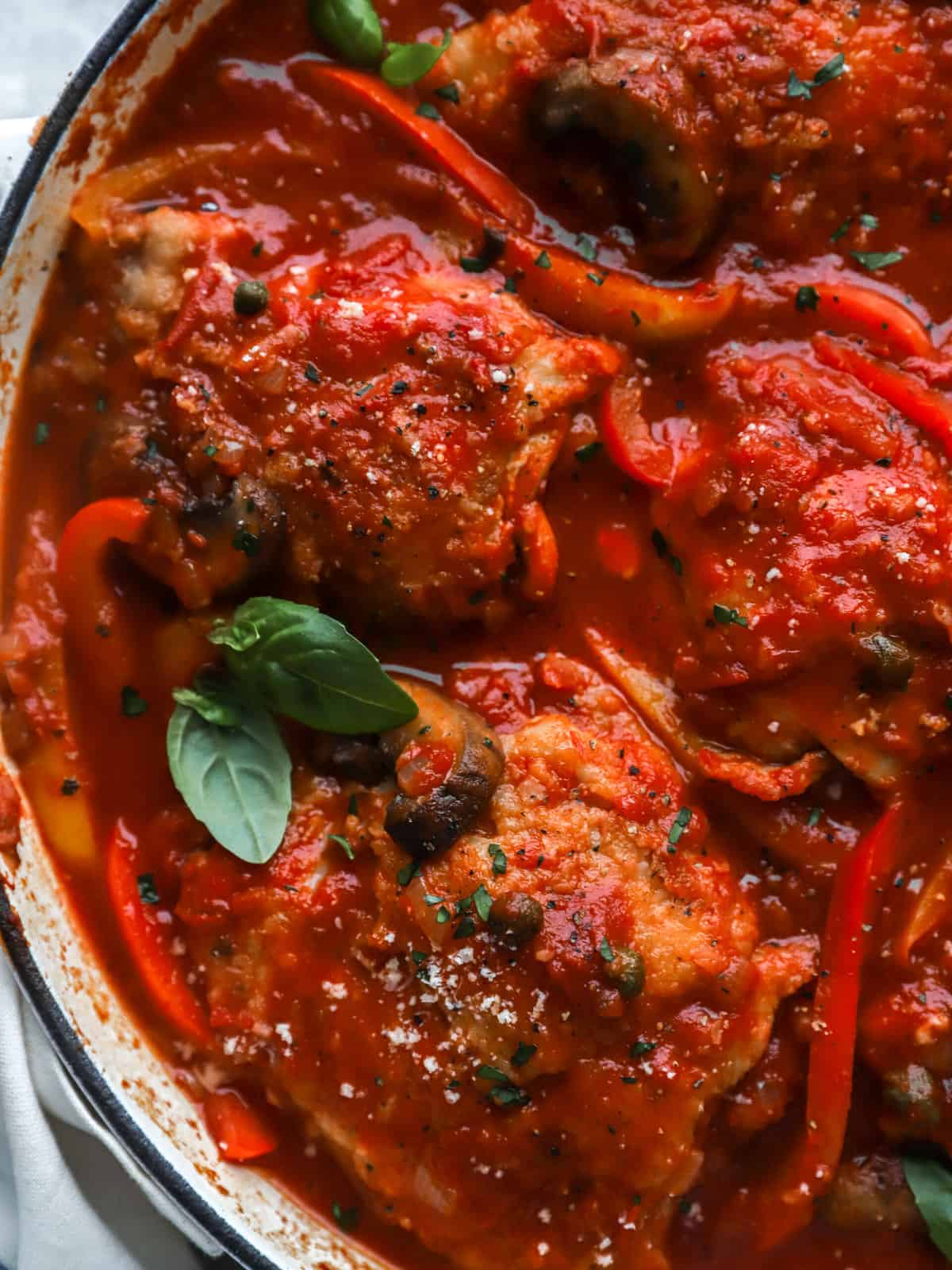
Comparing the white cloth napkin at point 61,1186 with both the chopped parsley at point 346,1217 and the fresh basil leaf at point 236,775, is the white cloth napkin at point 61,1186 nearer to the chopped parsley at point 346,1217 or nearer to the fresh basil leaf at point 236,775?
the chopped parsley at point 346,1217

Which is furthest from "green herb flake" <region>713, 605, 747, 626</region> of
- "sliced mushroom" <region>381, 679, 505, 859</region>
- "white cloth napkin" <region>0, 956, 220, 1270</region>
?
"white cloth napkin" <region>0, 956, 220, 1270</region>

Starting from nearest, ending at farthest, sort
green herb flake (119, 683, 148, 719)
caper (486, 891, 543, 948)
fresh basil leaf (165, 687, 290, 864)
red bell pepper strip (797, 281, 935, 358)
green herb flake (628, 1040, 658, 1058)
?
1. caper (486, 891, 543, 948)
2. green herb flake (628, 1040, 658, 1058)
3. fresh basil leaf (165, 687, 290, 864)
4. red bell pepper strip (797, 281, 935, 358)
5. green herb flake (119, 683, 148, 719)

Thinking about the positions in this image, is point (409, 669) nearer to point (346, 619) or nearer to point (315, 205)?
point (346, 619)

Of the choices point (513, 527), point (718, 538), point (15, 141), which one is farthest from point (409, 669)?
point (15, 141)

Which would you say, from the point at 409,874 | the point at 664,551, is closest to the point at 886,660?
the point at 664,551

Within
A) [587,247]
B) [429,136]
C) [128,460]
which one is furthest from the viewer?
[587,247]

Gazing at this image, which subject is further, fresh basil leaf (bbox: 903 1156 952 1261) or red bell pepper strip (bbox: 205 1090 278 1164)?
red bell pepper strip (bbox: 205 1090 278 1164)

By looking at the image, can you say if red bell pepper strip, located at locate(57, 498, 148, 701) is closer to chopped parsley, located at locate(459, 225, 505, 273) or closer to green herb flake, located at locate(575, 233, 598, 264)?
chopped parsley, located at locate(459, 225, 505, 273)

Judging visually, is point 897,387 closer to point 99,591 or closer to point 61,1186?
point 99,591
